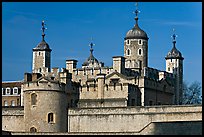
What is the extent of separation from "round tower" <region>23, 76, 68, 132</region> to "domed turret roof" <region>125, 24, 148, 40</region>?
63.1 feet

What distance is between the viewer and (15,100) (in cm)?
6700

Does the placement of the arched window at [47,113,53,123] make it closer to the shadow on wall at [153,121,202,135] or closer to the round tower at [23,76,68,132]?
the round tower at [23,76,68,132]

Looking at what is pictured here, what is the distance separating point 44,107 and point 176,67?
1134 inches

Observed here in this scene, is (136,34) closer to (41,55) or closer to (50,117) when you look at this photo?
(41,55)

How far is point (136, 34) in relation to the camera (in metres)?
65.9

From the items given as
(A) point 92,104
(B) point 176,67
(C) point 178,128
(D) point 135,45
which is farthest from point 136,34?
(C) point 178,128

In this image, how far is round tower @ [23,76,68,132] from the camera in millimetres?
47031

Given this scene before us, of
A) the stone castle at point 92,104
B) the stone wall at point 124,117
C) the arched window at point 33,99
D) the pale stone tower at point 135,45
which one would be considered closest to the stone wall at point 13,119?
the stone castle at point 92,104

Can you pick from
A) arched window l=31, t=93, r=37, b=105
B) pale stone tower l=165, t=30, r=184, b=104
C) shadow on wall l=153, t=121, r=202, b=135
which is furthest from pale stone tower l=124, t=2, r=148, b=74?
shadow on wall l=153, t=121, r=202, b=135

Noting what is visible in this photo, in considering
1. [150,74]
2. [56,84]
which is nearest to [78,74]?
[150,74]

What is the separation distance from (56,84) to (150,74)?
18.0 m

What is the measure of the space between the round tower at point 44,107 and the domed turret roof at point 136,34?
19232 millimetres

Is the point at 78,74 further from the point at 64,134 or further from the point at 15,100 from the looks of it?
the point at 64,134

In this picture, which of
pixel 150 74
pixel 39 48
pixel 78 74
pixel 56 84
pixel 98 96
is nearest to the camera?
pixel 56 84
